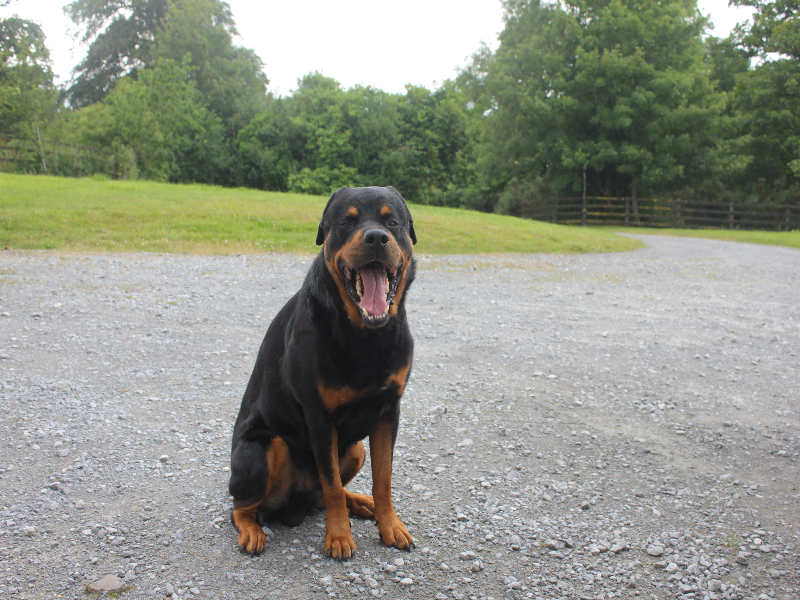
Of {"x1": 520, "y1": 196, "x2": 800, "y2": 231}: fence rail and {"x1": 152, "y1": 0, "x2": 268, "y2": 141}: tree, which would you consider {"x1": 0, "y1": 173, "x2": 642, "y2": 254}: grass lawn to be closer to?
{"x1": 520, "y1": 196, "x2": 800, "y2": 231}: fence rail

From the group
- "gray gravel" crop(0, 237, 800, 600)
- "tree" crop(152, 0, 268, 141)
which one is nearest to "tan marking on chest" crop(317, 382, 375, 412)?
"gray gravel" crop(0, 237, 800, 600)

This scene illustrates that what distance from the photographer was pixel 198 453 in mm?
3824

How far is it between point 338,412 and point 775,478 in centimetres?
280

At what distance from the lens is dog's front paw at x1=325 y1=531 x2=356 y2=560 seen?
275 centimetres

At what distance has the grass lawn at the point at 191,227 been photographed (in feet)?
47.0

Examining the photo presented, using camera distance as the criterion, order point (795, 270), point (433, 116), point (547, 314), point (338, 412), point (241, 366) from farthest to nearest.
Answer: point (433, 116) < point (795, 270) < point (547, 314) < point (241, 366) < point (338, 412)

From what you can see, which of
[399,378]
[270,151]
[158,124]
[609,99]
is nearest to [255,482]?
[399,378]

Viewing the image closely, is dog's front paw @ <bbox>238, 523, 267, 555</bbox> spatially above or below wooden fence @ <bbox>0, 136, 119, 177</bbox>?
below

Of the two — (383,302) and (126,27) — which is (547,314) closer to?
(383,302)

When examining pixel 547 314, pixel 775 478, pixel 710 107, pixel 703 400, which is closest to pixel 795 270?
pixel 547 314

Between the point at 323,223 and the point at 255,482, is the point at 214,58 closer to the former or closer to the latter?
the point at 323,223

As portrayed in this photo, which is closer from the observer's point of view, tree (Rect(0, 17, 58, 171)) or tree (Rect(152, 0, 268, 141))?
tree (Rect(0, 17, 58, 171))

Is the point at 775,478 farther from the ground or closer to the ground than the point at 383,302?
closer to the ground

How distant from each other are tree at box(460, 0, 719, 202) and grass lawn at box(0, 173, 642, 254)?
1425 centimetres
